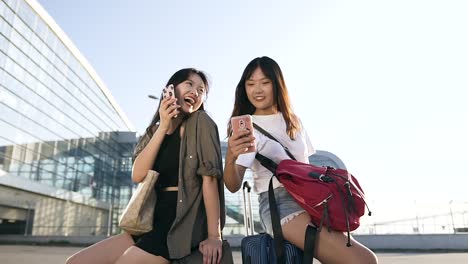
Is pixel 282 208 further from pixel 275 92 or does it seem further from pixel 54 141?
pixel 54 141

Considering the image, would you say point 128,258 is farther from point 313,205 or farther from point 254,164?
point 313,205

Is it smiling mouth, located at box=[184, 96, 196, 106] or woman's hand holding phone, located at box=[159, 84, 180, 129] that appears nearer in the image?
woman's hand holding phone, located at box=[159, 84, 180, 129]

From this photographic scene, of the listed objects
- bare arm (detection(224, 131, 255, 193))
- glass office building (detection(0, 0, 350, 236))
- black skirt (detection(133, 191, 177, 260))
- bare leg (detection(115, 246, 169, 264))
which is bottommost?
bare leg (detection(115, 246, 169, 264))

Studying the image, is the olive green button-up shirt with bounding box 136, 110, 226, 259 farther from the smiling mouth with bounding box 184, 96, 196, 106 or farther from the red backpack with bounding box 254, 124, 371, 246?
the red backpack with bounding box 254, 124, 371, 246

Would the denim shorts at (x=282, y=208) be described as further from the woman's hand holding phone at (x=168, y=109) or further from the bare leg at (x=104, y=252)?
the bare leg at (x=104, y=252)

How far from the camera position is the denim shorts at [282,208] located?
5.77ft

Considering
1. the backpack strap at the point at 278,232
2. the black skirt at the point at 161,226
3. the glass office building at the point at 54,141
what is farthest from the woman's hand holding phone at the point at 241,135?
the glass office building at the point at 54,141

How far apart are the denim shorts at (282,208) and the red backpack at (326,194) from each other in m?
0.07

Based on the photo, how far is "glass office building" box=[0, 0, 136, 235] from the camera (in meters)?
23.8

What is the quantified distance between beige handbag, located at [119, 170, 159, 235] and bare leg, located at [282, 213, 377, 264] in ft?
2.58

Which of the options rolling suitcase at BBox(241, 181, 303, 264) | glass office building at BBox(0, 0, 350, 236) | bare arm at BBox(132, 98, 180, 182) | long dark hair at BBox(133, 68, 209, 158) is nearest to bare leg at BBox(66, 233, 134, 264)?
bare arm at BBox(132, 98, 180, 182)

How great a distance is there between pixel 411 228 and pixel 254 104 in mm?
15864

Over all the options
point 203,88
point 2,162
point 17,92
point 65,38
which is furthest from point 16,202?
point 203,88

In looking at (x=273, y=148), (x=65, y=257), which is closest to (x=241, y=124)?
(x=273, y=148)
